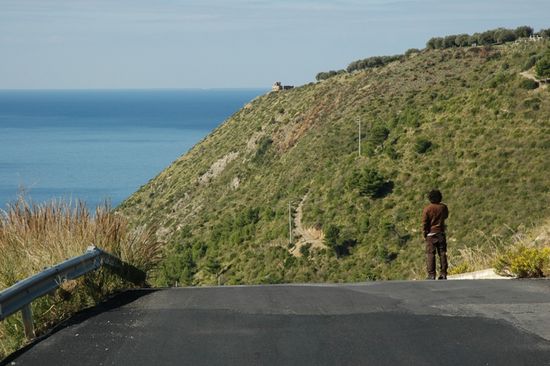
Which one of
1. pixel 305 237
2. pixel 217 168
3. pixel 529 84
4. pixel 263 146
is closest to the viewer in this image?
pixel 305 237

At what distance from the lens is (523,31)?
97.5 m

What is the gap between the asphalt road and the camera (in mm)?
6422

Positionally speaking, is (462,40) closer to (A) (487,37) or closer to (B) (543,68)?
(A) (487,37)

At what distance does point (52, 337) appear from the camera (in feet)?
23.8

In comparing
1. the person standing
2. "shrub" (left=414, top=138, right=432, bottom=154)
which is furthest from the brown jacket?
"shrub" (left=414, top=138, right=432, bottom=154)

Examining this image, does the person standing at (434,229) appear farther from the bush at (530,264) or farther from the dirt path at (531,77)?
the dirt path at (531,77)

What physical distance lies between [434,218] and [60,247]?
6.33 m

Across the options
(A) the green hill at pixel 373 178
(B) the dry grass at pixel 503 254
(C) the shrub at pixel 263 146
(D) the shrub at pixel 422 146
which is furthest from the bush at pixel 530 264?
(C) the shrub at pixel 263 146

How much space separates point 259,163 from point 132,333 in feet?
243

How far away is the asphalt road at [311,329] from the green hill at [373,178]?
2918 cm

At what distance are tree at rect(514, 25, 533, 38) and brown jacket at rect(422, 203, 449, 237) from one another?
3449 inches

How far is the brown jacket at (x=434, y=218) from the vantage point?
13.5m

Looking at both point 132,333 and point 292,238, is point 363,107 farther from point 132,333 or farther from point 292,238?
point 132,333

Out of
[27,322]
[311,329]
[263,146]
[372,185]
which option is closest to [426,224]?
[311,329]
